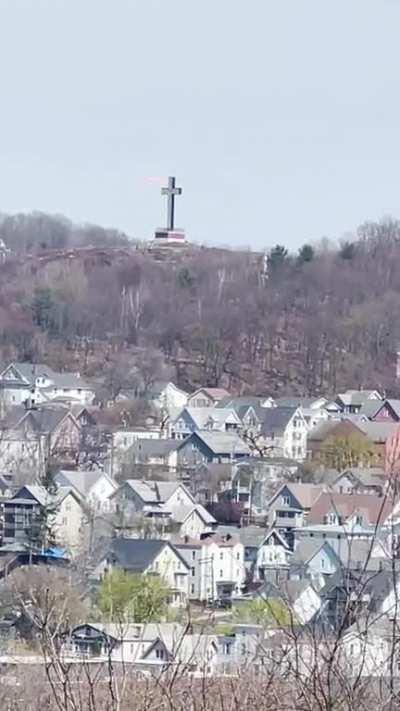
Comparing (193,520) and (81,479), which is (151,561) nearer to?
(193,520)

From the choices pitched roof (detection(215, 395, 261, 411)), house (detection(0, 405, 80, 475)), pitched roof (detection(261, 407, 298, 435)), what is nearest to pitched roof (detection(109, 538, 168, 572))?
house (detection(0, 405, 80, 475))

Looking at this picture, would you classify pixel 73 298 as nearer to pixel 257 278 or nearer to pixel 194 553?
pixel 257 278

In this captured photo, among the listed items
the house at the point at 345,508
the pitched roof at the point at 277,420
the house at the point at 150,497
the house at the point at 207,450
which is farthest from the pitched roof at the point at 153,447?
the house at the point at 345,508

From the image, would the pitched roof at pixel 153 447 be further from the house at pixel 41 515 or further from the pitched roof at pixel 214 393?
the pitched roof at pixel 214 393

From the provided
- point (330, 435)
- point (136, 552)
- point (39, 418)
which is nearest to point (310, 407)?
point (330, 435)

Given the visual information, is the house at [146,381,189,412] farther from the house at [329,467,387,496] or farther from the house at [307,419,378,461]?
the house at [329,467,387,496]

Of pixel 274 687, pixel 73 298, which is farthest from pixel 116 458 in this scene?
pixel 274 687
